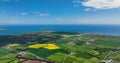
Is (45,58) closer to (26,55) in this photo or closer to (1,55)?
(26,55)

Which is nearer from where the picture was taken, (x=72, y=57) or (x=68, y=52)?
(x=72, y=57)

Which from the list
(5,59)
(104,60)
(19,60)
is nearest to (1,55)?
(5,59)

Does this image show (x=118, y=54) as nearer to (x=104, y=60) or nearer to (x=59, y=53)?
(x=104, y=60)

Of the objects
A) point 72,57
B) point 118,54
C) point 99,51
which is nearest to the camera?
point 72,57

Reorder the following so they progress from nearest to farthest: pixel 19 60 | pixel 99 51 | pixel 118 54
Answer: pixel 19 60, pixel 118 54, pixel 99 51

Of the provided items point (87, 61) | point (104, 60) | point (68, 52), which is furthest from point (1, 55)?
point (104, 60)

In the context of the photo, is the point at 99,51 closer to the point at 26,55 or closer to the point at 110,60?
the point at 110,60

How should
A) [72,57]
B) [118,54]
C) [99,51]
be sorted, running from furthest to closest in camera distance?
1. [99,51]
2. [118,54]
3. [72,57]

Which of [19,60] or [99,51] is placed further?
[99,51]

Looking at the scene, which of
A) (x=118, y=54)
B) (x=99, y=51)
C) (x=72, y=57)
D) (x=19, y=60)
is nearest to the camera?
(x=19, y=60)
